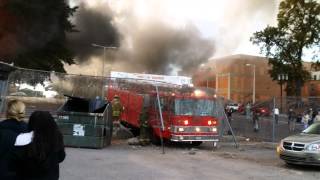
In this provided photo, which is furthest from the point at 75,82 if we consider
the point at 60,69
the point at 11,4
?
the point at 60,69

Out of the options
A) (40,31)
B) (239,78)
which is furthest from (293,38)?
(40,31)

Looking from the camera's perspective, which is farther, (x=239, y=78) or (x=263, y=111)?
(x=239, y=78)

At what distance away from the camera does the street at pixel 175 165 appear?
11.9 meters

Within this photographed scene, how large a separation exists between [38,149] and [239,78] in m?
49.7

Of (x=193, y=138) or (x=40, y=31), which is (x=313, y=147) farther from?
(x=40, y=31)

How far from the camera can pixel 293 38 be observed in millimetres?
55531

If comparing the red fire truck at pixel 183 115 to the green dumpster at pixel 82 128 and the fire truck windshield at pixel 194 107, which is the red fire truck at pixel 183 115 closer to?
the fire truck windshield at pixel 194 107

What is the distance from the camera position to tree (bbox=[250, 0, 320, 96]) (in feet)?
179

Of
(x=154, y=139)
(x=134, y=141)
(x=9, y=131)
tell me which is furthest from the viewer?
(x=154, y=139)

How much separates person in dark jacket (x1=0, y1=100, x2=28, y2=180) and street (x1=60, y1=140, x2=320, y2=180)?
19.9 ft

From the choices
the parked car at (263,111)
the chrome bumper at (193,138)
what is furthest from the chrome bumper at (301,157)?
the parked car at (263,111)

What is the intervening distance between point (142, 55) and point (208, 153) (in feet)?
48.9

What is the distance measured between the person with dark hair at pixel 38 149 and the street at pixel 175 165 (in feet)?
20.1

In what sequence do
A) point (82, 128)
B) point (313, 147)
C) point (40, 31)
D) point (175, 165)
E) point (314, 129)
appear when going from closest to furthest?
1. point (313, 147)
2. point (175, 165)
3. point (314, 129)
4. point (82, 128)
5. point (40, 31)
